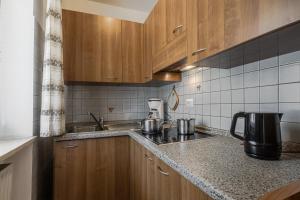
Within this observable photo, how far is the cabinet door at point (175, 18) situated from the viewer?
1147 millimetres

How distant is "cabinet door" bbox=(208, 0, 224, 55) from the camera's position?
0.80 metres

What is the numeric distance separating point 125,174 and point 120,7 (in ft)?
7.25

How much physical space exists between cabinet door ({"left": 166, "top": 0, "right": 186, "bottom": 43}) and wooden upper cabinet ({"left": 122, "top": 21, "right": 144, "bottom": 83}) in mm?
688

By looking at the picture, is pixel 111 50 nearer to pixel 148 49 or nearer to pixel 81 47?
pixel 81 47

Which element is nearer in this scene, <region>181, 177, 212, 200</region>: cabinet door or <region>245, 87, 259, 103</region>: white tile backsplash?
<region>181, 177, 212, 200</region>: cabinet door

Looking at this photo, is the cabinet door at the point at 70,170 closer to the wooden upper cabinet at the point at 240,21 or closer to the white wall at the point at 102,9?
the wooden upper cabinet at the point at 240,21

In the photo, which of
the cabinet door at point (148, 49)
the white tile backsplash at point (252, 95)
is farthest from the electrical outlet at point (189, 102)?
the white tile backsplash at point (252, 95)

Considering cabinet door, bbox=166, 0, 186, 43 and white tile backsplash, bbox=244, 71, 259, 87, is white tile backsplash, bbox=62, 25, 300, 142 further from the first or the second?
cabinet door, bbox=166, 0, 186, 43

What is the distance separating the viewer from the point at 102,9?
7.27 feet

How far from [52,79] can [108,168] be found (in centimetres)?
93

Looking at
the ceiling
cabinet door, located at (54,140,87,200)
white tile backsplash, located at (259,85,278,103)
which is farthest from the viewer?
the ceiling

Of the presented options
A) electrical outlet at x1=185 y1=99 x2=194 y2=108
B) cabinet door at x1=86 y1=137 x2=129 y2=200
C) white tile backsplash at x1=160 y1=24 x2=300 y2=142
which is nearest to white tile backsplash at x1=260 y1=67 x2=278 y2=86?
white tile backsplash at x1=160 y1=24 x2=300 y2=142

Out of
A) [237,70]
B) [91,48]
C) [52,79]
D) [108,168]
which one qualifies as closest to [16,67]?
[52,79]

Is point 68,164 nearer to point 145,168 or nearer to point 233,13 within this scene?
point 145,168
